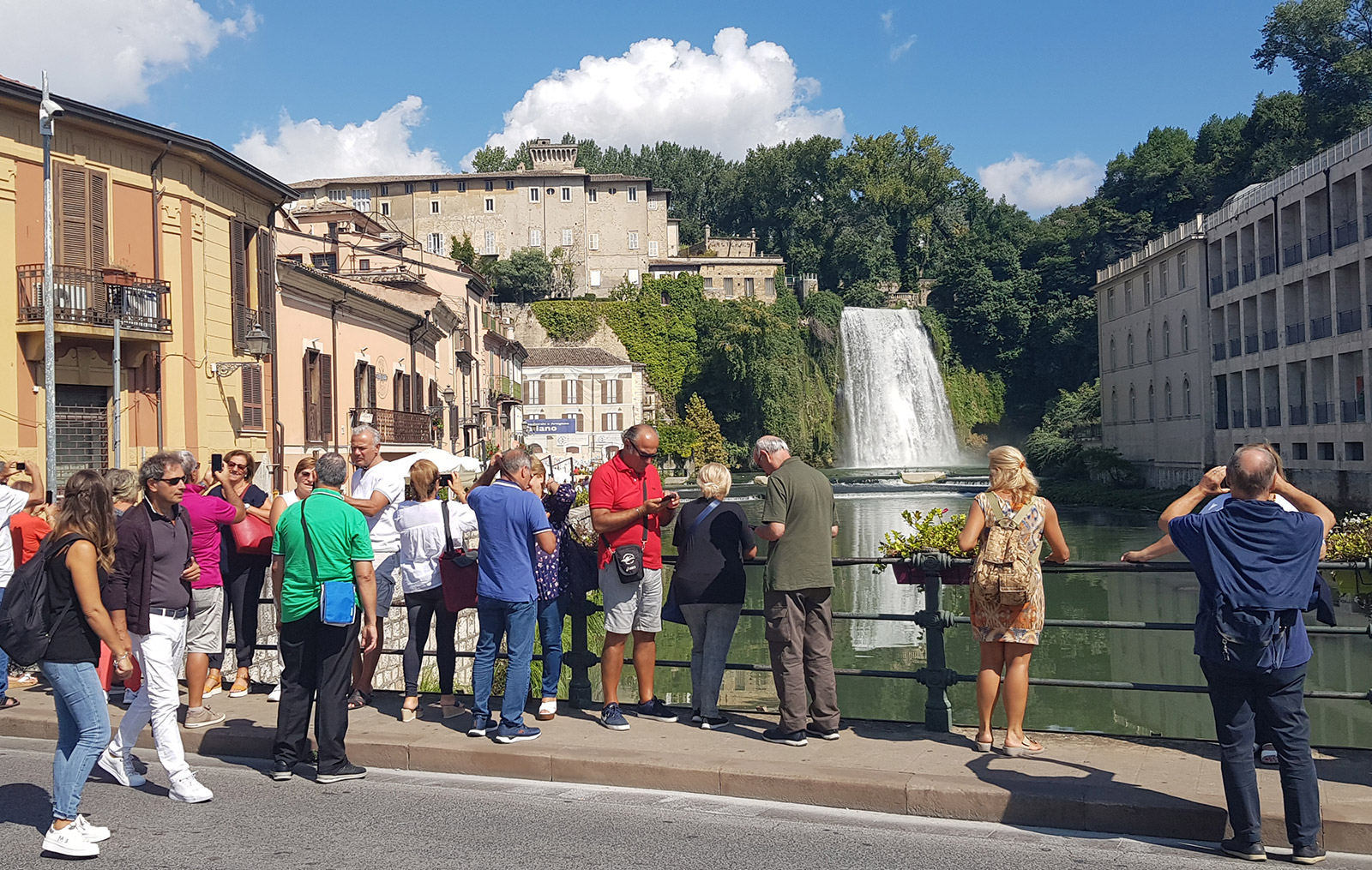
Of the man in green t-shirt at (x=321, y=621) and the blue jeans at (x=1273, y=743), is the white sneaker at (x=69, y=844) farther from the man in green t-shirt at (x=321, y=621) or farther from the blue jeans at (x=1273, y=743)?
the blue jeans at (x=1273, y=743)

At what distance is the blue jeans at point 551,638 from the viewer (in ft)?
25.1

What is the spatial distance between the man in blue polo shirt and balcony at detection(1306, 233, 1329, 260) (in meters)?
41.6

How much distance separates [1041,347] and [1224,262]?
109 feet

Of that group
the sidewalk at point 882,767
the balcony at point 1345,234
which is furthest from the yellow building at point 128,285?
the balcony at point 1345,234

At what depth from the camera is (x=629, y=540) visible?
7324 millimetres

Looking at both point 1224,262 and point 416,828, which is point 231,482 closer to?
point 416,828

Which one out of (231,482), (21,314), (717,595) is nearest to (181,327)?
(21,314)

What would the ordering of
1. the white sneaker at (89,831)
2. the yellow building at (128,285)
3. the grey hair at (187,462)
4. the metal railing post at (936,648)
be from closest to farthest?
1. the white sneaker at (89,831)
2. the grey hair at (187,462)
3. the metal railing post at (936,648)
4. the yellow building at (128,285)

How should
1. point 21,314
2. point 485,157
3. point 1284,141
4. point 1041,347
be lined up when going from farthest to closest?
1. point 485,157
2. point 1041,347
3. point 1284,141
4. point 21,314

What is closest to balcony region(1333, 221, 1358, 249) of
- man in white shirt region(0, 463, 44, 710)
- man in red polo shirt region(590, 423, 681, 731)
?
man in red polo shirt region(590, 423, 681, 731)

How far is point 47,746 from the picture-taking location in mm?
7633

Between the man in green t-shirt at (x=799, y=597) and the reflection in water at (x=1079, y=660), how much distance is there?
18.1 ft

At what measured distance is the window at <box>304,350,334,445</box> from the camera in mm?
26719

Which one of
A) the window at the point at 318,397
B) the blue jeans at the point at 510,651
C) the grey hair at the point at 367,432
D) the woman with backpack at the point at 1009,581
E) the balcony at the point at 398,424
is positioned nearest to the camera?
the woman with backpack at the point at 1009,581
